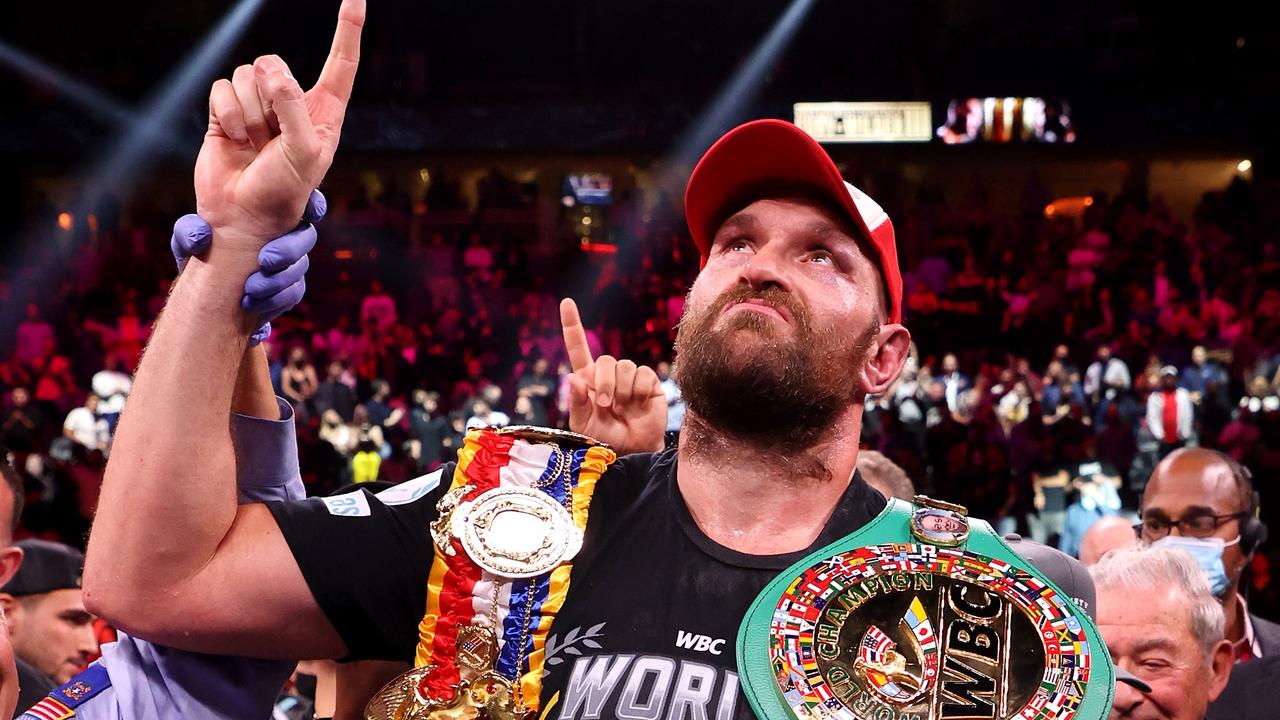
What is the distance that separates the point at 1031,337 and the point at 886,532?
10004 millimetres

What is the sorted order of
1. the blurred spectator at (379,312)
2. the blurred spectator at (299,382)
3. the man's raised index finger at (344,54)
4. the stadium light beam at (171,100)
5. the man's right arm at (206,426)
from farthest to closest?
the stadium light beam at (171,100) → the blurred spectator at (379,312) → the blurred spectator at (299,382) → the man's raised index finger at (344,54) → the man's right arm at (206,426)

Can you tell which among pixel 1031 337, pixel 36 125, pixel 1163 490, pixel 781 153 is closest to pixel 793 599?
pixel 781 153

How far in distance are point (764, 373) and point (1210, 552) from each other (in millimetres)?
2117

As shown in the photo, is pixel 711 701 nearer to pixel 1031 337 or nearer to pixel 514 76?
pixel 1031 337

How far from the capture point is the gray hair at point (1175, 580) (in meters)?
2.18

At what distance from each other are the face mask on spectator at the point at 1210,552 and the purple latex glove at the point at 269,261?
8.16ft

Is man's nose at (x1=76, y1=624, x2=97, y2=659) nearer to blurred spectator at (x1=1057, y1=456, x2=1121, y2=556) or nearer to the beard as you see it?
the beard

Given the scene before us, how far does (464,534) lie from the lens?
149 centimetres

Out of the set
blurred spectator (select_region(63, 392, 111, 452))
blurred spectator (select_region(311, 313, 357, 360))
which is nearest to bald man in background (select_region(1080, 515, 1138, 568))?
blurred spectator (select_region(63, 392, 111, 452))

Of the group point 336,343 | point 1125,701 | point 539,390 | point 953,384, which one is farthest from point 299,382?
point 1125,701

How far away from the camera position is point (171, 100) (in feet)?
45.7

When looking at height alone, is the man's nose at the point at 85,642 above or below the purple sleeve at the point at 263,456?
below

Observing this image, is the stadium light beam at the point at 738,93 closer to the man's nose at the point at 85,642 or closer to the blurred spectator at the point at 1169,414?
the blurred spectator at the point at 1169,414

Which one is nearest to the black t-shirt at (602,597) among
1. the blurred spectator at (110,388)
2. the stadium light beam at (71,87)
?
the blurred spectator at (110,388)
